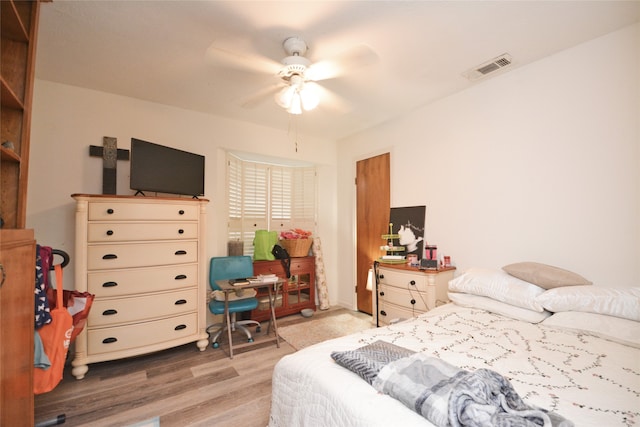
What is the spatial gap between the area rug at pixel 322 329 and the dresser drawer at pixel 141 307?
1.07 metres

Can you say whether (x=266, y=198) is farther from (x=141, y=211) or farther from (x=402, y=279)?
(x=402, y=279)

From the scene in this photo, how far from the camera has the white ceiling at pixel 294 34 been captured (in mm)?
1703

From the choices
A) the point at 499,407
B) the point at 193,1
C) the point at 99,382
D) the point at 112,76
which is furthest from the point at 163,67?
the point at 499,407

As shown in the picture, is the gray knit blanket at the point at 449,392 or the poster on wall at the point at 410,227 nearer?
the gray knit blanket at the point at 449,392

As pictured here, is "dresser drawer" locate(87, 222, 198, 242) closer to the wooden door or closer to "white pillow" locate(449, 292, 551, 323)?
the wooden door

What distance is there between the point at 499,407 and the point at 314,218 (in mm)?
3590

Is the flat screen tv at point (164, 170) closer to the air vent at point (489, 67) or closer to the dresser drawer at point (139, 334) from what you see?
the dresser drawer at point (139, 334)

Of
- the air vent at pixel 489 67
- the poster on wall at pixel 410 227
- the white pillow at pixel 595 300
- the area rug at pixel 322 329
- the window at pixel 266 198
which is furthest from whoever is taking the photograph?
the window at pixel 266 198

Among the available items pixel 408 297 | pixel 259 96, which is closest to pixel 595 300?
pixel 408 297

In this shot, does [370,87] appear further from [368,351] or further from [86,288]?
[86,288]

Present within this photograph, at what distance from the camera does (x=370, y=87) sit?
105 inches

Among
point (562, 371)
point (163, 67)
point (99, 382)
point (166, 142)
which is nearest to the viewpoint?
point (562, 371)

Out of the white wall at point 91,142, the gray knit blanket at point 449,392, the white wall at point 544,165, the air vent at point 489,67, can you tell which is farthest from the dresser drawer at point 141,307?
the air vent at point 489,67

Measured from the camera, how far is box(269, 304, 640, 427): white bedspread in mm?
936
